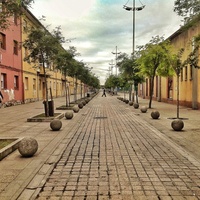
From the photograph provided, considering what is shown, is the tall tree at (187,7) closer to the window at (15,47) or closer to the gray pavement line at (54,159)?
the gray pavement line at (54,159)

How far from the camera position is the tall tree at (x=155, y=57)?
867 inches

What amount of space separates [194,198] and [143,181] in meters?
0.97

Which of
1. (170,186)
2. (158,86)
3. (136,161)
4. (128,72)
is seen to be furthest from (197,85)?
(170,186)

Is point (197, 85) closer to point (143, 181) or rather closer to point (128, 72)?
point (128, 72)

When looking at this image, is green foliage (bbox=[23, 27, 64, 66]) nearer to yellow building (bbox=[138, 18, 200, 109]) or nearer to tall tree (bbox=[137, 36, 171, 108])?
yellow building (bbox=[138, 18, 200, 109])

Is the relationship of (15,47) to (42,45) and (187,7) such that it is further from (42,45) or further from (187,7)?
(187,7)

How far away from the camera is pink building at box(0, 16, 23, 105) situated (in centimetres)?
2448

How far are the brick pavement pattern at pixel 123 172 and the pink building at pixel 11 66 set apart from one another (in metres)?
17.6

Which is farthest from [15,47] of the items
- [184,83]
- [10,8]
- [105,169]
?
[105,169]

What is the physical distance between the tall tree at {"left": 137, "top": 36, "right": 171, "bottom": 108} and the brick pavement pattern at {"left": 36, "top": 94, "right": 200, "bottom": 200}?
14.0 metres

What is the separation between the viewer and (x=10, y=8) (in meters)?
7.52

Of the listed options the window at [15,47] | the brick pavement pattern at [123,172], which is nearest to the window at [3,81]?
the window at [15,47]

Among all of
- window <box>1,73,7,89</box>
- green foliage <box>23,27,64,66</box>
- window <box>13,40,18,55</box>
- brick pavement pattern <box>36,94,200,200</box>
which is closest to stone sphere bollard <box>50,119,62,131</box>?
brick pavement pattern <box>36,94,200,200</box>

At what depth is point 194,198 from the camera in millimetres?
4219
